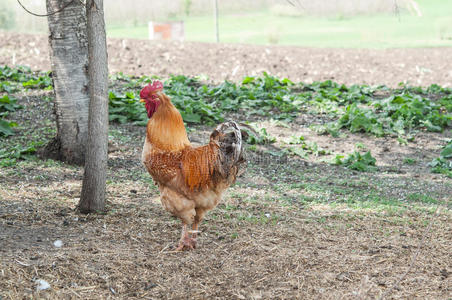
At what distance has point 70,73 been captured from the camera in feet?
18.9

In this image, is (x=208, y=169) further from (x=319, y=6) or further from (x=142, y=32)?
(x=319, y=6)

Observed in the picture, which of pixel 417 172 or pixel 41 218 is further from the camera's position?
pixel 417 172

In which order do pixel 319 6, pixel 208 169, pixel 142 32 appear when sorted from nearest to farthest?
pixel 208 169 < pixel 142 32 < pixel 319 6

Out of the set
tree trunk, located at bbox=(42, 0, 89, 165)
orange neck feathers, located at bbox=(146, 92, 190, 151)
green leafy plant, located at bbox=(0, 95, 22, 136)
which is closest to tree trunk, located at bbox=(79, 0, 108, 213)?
orange neck feathers, located at bbox=(146, 92, 190, 151)

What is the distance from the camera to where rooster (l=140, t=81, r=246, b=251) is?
13.6 feet

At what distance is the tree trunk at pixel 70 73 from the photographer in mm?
5570

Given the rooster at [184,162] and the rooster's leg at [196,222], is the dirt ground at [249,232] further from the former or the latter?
the rooster at [184,162]

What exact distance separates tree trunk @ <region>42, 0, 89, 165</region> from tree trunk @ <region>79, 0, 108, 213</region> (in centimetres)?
122

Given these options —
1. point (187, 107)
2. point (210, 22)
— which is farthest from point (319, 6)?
point (187, 107)

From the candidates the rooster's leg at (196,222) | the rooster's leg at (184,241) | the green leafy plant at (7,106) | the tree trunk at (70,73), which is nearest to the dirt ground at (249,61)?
the green leafy plant at (7,106)

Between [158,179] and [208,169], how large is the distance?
1.49 feet

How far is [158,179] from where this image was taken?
4.24 metres

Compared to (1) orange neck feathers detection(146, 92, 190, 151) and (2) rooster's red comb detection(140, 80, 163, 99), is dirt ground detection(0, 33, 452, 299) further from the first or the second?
(2) rooster's red comb detection(140, 80, 163, 99)

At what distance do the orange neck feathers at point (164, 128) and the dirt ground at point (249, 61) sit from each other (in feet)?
22.3
